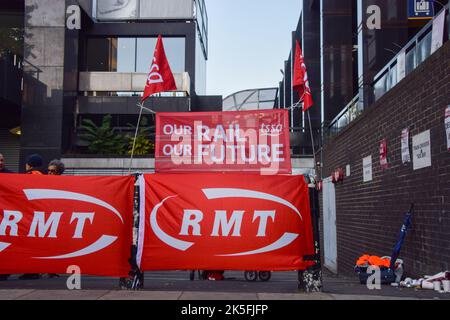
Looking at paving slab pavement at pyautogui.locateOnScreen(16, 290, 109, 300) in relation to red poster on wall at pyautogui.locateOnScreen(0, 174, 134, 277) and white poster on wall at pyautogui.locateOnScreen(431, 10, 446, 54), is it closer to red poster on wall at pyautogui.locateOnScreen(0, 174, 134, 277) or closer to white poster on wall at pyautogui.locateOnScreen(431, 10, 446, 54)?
red poster on wall at pyautogui.locateOnScreen(0, 174, 134, 277)

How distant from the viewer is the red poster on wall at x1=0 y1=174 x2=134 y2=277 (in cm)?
640

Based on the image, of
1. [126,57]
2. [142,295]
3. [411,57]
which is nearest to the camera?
[142,295]

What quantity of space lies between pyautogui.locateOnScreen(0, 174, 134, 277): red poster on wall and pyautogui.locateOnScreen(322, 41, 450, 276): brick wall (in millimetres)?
4360

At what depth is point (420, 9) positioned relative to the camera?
1700 centimetres

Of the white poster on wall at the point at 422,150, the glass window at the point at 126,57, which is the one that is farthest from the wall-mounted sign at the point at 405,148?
the glass window at the point at 126,57

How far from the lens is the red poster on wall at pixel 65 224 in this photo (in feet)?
21.0

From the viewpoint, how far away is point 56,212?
646 centimetres

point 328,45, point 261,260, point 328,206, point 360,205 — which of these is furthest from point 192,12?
point 261,260

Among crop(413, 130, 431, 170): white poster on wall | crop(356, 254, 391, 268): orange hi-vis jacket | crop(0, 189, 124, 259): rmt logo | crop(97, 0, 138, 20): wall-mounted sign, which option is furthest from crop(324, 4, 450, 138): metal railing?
crop(97, 0, 138, 20): wall-mounted sign

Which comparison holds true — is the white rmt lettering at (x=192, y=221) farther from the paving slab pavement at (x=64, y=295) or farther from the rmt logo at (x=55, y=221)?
the paving slab pavement at (x=64, y=295)

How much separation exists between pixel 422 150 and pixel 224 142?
3.11 meters

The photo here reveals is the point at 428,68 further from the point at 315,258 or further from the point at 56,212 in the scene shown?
the point at 56,212

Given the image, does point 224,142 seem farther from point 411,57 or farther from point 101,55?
point 101,55

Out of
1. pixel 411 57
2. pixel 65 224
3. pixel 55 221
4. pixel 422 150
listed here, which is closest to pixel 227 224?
pixel 65 224
